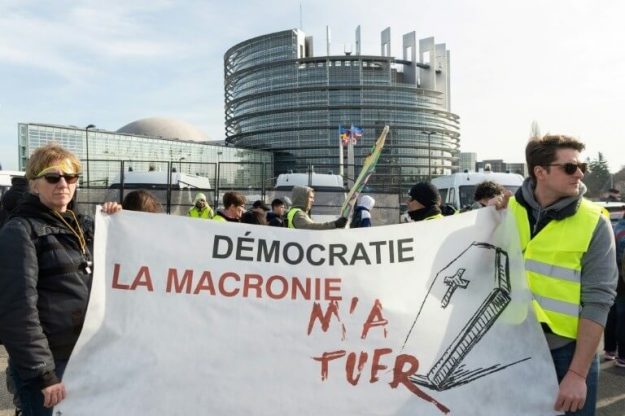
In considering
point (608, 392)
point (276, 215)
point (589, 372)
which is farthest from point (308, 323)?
point (276, 215)

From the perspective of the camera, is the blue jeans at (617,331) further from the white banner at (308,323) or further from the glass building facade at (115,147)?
the glass building facade at (115,147)

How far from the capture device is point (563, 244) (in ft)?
7.39

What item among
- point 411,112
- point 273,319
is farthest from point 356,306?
point 411,112

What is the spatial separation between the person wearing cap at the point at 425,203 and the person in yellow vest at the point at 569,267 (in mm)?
1659

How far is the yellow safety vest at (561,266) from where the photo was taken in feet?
7.38

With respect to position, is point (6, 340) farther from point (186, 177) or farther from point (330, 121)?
point (330, 121)

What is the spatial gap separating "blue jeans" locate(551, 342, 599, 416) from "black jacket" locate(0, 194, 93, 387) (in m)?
2.21

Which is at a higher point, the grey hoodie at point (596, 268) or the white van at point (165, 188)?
the white van at point (165, 188)

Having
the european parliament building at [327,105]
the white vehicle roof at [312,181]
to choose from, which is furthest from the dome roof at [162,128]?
the white vehicle roof at [312,181]

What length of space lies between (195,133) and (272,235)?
113 meters

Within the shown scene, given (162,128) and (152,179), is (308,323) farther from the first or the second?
(162,128)

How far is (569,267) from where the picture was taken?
2254 mm

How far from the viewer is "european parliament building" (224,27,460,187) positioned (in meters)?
89.8

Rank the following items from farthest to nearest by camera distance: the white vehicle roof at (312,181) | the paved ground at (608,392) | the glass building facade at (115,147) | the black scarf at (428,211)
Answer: the glass building facade at (115,147)
the white vehicle roof at (312,181)
the paved ground at (608,392)
the black scarf at (428,211)
